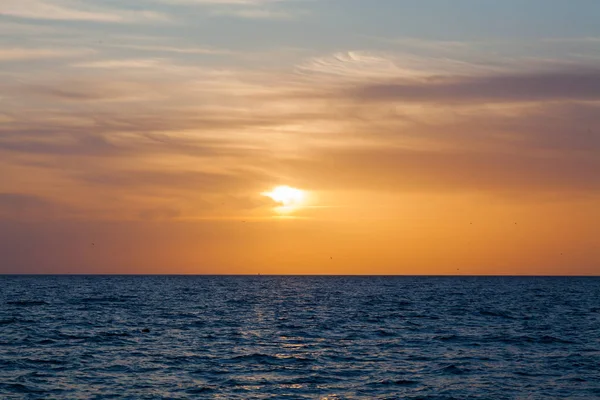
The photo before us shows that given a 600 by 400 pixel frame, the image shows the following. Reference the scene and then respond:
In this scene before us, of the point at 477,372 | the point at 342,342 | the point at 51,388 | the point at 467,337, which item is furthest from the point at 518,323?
the point at 51,388

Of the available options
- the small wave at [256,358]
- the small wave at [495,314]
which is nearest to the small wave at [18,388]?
the small wave at [256,358]

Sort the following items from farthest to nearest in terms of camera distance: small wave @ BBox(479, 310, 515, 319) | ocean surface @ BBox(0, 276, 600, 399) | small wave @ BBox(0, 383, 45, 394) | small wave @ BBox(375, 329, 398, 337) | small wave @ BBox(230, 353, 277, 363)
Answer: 1. small wave @ BBox(479, 310, 515, 319)
2. small wave @ BBox(375, 329, 398, 337)
3. small wave @ BBox(230, 353, 277, 363)
4. ocean surface @ BBox(0, 276, 600, 399)
5. small wave @ BBox(0, 383, 45, 394)

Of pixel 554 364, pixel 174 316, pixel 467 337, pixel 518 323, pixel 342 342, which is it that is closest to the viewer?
pixel 554 364

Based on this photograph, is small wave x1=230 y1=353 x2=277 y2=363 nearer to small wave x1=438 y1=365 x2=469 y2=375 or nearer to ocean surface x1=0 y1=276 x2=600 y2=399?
ocean surface x1=0 y1=276 x2=600 y2=399

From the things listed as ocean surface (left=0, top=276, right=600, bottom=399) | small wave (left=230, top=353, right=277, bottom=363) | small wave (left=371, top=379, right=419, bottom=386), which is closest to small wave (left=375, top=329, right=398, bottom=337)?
ocean surface (left=0, top=276, right=600, bottom=399)

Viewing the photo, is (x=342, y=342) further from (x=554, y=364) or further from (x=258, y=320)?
(x=258, y=320)

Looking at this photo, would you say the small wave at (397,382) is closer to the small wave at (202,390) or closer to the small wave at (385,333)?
the small wave at (202,390)

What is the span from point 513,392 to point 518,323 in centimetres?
4209

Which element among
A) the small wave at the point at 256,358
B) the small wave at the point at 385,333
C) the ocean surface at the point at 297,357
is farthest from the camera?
the small wave at the point at 385,333

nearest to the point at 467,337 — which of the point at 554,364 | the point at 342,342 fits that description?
the point at 342,342

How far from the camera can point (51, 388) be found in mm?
41906

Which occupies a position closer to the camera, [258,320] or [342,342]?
[342,342]

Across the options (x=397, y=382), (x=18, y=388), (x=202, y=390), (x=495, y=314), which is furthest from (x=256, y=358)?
(x=495, y=314)

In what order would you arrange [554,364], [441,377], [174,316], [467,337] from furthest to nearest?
[174,316] < [467,337] < [554,364] < [441,377]
